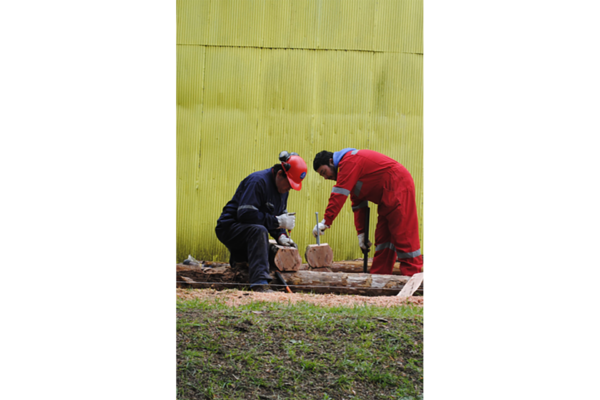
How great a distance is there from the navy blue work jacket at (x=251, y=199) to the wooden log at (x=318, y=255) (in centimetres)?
59

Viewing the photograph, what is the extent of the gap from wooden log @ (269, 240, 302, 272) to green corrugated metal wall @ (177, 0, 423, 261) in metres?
0.32

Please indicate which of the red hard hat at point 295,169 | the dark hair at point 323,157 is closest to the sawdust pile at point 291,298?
the red hard hat at point 295,169

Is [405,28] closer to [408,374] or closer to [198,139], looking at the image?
[198,139]

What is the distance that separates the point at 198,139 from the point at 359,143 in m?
1.58

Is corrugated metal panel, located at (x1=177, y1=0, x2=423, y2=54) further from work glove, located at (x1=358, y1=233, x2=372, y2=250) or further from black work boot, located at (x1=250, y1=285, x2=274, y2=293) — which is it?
black work boot, located at (x1=250, y1=285, x2=274, y2=293)

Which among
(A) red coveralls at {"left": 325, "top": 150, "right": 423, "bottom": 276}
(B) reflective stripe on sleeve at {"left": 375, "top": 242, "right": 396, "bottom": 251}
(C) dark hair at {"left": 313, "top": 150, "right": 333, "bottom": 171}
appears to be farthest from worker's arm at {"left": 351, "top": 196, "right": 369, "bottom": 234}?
(C) dark hair at {"left": 313, "top": 150, "right": 333, "bottom": 171}

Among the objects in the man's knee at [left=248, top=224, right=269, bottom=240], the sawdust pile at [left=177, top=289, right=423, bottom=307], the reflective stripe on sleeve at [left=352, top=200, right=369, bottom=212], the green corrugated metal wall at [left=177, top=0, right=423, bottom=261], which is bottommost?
the sawdust pile at [left=177, top=289, right=423, bottom=307]

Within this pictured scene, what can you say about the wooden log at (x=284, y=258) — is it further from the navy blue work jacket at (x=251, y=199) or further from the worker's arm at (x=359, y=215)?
the worker's arm at (x=359, y=215)

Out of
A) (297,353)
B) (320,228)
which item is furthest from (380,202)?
(297,353)

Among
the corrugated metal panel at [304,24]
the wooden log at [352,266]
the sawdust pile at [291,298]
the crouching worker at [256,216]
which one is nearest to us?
the sawdust pile at [291,298]

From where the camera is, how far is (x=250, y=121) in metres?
4.93

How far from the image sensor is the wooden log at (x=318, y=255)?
4.98 metres

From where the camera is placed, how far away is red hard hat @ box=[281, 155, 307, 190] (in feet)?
16.2

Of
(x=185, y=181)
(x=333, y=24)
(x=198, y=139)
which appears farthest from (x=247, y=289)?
(x=333, y=24)
